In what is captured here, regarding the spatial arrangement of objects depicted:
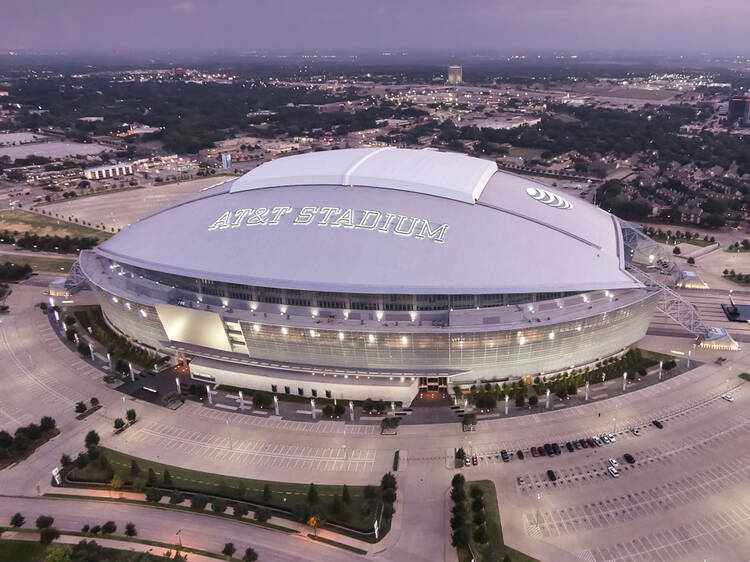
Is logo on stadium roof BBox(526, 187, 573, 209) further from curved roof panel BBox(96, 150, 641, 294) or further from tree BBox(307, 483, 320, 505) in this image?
tree BBox(307, 483, 320, 505)

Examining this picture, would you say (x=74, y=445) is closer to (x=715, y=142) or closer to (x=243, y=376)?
(x=243, y=376)

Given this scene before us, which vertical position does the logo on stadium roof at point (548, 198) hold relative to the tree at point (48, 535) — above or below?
above

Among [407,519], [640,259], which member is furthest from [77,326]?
[640,259]

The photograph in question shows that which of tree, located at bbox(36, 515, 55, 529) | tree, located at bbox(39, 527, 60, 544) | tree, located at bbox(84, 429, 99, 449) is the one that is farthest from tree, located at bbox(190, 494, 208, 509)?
tree, located at bbox(84, 429, 99, 449)

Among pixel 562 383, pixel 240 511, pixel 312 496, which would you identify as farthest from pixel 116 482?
pixel 562 383

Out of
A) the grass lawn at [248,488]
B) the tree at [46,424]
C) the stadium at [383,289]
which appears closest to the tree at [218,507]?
the grass lawn at [248,488]

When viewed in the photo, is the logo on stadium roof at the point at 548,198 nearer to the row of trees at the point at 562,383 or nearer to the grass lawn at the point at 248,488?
the row of trees at the point at 562,383

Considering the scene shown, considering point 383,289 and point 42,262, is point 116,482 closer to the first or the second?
point 383,289
